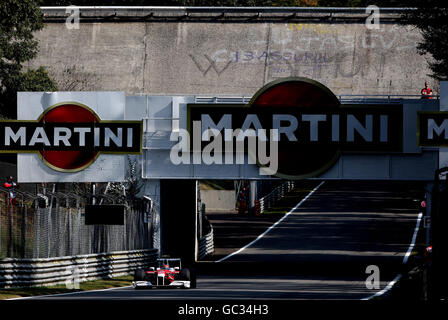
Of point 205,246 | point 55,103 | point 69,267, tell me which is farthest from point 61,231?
point 205,246

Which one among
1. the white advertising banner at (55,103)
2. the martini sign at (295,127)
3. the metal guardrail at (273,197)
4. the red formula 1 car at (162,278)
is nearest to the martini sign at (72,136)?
the white advertising banner at (55,103)

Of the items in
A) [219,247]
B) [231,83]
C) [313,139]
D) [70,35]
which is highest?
[70,35]

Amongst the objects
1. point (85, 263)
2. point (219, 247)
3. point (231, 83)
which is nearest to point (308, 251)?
point (219, 247)

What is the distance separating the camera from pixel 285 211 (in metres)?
73.8

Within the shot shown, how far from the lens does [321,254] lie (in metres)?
45.5

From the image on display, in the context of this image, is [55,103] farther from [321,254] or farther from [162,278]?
[321,254]

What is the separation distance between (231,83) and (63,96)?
33.3m

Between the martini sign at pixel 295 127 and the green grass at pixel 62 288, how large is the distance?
18.4ft

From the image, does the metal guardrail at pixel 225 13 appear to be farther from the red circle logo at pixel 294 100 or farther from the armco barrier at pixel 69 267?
the red circle logo at pixel 294 100

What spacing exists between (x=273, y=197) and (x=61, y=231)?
55.9 metres

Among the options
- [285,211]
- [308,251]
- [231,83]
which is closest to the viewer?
[308,251]

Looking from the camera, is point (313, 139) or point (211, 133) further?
point (211, 133)
